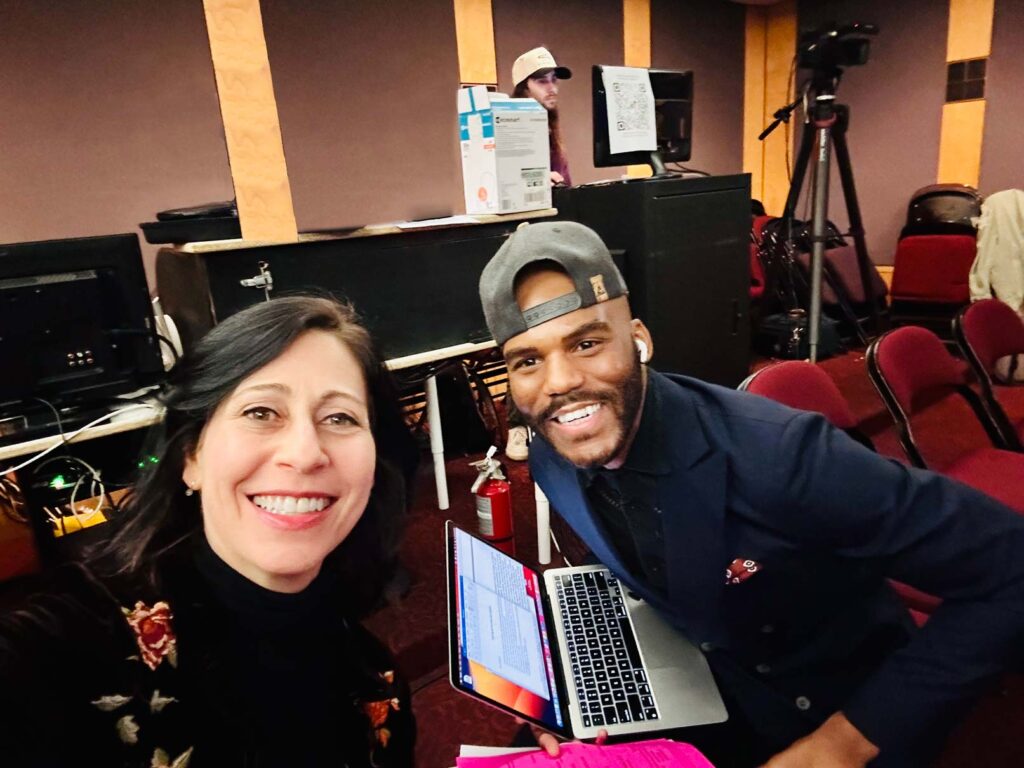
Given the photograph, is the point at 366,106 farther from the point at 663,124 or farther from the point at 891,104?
the point at 891,104

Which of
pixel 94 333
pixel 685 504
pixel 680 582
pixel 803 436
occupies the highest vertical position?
pixel 94 333

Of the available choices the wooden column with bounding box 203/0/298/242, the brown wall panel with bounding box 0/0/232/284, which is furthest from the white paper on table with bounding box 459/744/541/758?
the brown wall panel with bounding box 0/0/232/284

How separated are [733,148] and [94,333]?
5999 mm

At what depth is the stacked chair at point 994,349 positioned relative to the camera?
212 cm

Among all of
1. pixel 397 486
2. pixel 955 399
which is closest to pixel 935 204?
pixel 955 399

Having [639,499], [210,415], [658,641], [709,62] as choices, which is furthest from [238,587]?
[709,62]

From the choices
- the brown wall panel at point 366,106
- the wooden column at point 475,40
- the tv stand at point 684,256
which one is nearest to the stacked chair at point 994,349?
the tv stand at point 684,256

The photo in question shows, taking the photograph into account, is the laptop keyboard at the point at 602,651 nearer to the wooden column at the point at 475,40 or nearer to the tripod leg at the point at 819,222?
the tripod leg at the point at 819,222

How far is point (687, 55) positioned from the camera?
5.71m

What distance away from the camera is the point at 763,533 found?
106 cm

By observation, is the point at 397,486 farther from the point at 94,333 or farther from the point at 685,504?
Result: the point at 94,333

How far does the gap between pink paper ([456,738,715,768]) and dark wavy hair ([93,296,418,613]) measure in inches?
13.2

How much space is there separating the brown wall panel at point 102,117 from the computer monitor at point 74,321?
5.29 ft

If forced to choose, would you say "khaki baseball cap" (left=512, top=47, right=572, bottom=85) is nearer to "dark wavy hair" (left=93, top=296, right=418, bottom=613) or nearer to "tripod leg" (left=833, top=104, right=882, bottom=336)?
"tripod leg" (left=833, top=104, right=882, bottom=336)
